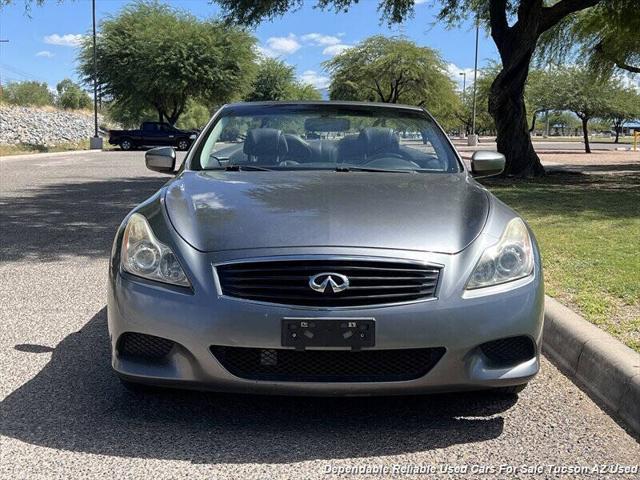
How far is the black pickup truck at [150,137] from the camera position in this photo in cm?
3778

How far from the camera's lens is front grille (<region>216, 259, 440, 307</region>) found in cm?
279

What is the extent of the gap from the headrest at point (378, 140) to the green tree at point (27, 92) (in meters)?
96.6

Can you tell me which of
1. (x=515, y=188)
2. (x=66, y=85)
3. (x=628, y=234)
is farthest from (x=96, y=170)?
(x=66, y=85)

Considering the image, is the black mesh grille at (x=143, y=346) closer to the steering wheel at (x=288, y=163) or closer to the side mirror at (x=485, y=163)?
the steering wheel at (x=288, y=163)

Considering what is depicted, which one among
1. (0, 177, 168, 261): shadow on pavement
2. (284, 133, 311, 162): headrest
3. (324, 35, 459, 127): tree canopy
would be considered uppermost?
(324, 35, 459, 127): tree canopy

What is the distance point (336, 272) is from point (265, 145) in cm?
199

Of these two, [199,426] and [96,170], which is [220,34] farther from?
[199,426]

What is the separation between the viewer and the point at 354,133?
4.76m

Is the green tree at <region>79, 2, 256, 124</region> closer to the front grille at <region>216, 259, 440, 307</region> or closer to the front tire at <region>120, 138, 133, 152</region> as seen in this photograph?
the front tire at <region>120, 138, 133, 152</region>

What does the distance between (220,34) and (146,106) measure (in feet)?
24.6

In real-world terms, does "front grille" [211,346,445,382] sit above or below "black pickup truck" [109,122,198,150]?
below

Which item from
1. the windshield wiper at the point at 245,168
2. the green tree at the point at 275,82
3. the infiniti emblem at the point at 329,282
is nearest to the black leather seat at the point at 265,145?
the windshield wiper at the point at 245,168

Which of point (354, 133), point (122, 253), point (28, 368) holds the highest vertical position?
point (354, 133)

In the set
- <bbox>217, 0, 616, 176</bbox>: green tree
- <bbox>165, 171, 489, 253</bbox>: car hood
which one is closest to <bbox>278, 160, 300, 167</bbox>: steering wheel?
<bbox>165, 171, 489, 253</bbox>: car hood
